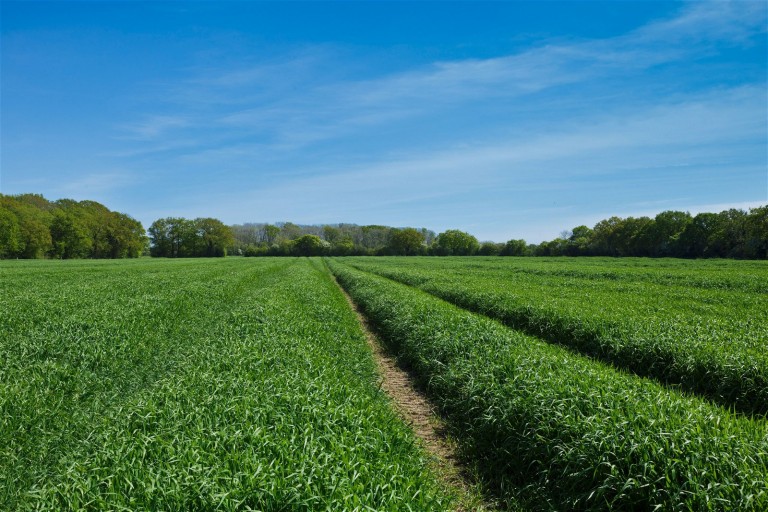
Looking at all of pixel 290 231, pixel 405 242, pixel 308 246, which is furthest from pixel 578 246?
pixel 290 231

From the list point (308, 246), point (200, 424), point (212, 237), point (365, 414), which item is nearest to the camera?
point (200, 424)

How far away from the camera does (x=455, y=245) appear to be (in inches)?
5197

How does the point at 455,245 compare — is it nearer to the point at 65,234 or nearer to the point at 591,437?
the point at 65,234

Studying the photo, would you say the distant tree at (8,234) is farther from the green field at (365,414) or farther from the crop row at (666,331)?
the crop row at (666,331)

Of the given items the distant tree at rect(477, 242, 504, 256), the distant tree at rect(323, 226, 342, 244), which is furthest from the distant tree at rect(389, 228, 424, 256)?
the distant tree at rect(323, 226, 342, 244)

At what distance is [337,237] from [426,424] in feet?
506

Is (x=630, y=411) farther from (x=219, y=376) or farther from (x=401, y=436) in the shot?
(x=219, y=376)

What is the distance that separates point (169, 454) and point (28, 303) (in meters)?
15.3

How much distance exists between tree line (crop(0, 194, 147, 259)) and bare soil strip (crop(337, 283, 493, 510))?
95.1 metres

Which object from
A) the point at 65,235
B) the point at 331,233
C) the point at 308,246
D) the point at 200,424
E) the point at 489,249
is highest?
the point at 331,233

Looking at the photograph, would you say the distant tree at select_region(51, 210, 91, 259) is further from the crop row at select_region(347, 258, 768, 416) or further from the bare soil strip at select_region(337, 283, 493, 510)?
the bare soil strip at select_region(337, 283, 493, 510)

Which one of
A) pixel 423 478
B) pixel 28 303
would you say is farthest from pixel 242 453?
pixel 28 303

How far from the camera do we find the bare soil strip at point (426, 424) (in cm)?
548

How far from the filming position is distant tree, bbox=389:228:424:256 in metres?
131
